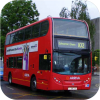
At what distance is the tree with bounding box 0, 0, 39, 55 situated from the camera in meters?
36.4

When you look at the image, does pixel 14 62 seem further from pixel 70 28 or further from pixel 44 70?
pixel 70 28

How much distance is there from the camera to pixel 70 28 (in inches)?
522

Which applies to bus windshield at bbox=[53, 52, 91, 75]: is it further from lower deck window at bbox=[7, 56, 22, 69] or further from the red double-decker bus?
lower deck window at bbox=[7, 56, 22, 69]

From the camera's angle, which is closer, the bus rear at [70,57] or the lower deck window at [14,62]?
the bus rear at [70,57]

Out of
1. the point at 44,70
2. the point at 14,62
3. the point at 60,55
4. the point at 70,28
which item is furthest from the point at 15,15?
the point at 60,55

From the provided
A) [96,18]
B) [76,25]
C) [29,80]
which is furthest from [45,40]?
[96,18]

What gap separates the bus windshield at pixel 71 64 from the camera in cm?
1247

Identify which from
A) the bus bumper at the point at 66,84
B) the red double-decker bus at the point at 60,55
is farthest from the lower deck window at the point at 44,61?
the bus bumper at the point at 66,84

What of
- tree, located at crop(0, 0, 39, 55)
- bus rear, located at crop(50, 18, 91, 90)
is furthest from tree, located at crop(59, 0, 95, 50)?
bus rear, located at crop(50, 18, 91, 90)

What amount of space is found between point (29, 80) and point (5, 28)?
2365 cm

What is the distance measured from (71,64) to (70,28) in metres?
2.12

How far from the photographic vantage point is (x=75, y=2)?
44.1 m

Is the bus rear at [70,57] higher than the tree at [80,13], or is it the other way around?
the tree at [80,13]

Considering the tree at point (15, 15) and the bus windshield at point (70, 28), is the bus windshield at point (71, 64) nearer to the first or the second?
the bus windshield at point (70, 28)
